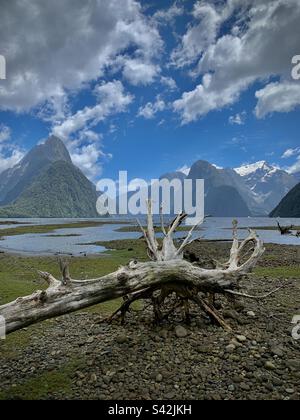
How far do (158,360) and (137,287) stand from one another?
6.74ft

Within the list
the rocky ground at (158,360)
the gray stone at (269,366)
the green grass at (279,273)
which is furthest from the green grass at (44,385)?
the green grass at (279,273)

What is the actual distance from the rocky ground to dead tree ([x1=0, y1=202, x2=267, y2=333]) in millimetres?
826

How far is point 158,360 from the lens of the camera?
831 cm

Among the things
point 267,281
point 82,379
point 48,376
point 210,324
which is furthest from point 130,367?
point 267,281

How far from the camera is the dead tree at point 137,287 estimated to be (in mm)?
7781

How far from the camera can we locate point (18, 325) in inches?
297

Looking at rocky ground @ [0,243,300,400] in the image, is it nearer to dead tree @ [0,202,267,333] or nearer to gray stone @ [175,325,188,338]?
gray stone @ [175,325,188,338]

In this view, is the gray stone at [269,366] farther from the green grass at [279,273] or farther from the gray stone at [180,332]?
the green grass at [279,273]

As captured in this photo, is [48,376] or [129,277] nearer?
[48,376]

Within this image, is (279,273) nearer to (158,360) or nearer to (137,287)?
(137,287)

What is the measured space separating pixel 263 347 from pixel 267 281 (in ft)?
36.4

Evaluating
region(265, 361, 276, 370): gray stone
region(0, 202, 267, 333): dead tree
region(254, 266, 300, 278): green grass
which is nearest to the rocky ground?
region(265, 361, 276, 370): gray stone
